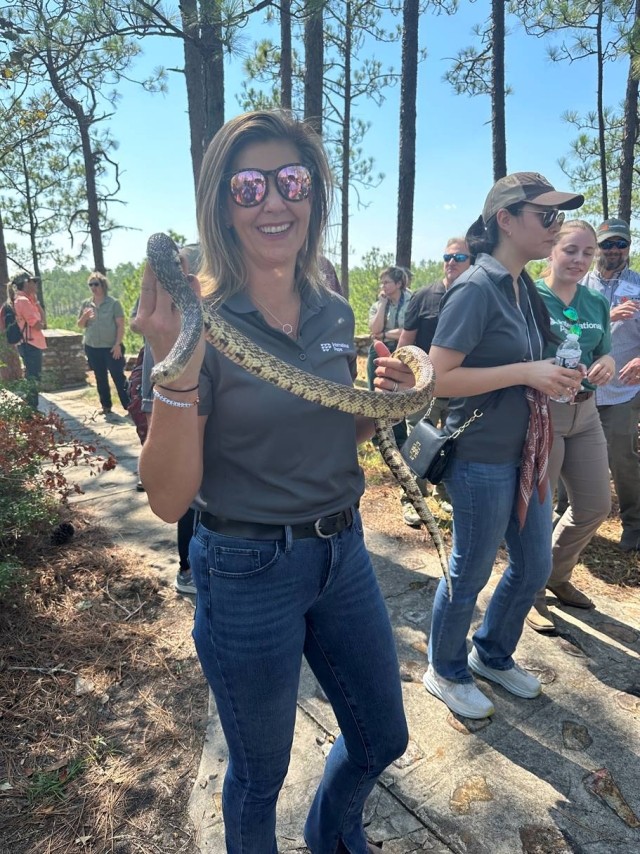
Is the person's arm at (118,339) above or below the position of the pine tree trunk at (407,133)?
below

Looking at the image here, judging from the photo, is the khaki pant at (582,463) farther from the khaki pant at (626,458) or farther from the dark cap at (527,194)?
the khaki pant at (626,458)

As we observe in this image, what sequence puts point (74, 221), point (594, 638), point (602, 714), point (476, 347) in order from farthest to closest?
point (74, 221) < point (594, 638) < point (602, 714) < point (476, 347)

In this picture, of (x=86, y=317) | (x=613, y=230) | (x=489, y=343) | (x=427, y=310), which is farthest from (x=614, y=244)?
(x=86, y=317)

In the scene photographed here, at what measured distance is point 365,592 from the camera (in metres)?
1.92

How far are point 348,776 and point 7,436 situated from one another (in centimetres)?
401

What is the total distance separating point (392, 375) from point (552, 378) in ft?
2.87

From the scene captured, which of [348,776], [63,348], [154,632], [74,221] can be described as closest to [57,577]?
[154,632]

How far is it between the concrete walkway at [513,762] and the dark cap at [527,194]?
278cm

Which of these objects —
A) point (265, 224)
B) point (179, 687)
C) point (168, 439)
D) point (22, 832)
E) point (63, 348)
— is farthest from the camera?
point (63, 348)

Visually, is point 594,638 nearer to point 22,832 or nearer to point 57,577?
point 22,832

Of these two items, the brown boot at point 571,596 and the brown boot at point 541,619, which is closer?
the brown boot at point 541,619

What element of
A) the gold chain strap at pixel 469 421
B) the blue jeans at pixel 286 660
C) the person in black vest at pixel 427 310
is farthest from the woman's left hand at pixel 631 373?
the blue jeans at pixel 286 660

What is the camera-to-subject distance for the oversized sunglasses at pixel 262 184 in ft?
6.23

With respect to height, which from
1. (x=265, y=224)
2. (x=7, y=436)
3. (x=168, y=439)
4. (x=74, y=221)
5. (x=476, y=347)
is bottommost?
(x=7, y=436)
